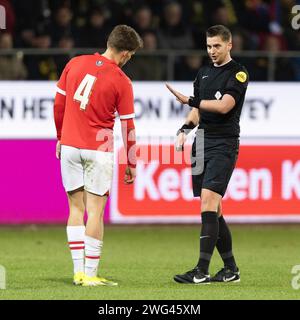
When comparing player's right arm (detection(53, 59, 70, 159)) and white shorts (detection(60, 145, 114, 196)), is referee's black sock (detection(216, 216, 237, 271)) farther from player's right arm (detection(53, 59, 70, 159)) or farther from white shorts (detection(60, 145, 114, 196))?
player's right arm (detection(53, 59, 70, 159))

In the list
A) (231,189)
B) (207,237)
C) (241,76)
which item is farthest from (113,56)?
(231,189)

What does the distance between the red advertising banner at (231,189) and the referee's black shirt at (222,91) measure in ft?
16.6

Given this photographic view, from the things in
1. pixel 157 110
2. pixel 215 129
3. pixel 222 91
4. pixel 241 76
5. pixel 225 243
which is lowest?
pixel 225 243

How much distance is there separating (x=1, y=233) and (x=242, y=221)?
348cm

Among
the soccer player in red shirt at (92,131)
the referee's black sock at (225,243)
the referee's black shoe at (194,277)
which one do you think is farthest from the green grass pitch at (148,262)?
the soccer player in red shirt at (92,131)

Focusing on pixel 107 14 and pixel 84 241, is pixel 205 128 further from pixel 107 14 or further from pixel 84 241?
pixel 107 14

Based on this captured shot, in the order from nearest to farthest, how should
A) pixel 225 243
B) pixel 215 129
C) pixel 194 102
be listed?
pixel 194 102
pixel 215 129
pixel 225 243

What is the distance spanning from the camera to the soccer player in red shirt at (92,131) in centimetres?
982

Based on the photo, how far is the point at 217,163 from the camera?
1036cm

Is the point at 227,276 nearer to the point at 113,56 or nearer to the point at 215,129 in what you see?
the point at 215,129

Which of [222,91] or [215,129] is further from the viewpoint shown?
[215,129]

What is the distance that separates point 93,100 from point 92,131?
28cm

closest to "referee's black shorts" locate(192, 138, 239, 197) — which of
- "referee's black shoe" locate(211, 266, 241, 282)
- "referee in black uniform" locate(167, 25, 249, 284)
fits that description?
"referee in black uniform" locate(167, 25, 249, 284)

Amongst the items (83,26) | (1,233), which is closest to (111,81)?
(1,233)
